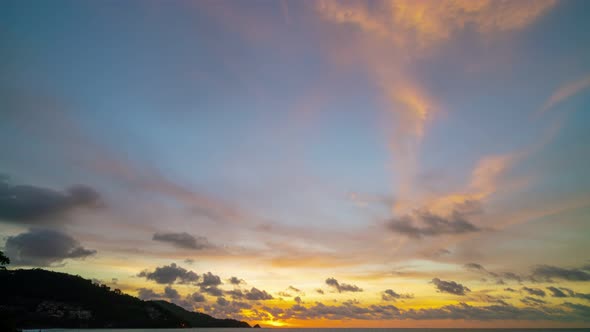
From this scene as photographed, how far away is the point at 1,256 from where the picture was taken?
157 feet

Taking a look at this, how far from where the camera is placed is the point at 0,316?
3211 inches

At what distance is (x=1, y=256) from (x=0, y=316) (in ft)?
163

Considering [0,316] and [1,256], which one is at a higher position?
[1,256]

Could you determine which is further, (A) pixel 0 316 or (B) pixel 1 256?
(A) pixel 0 316
